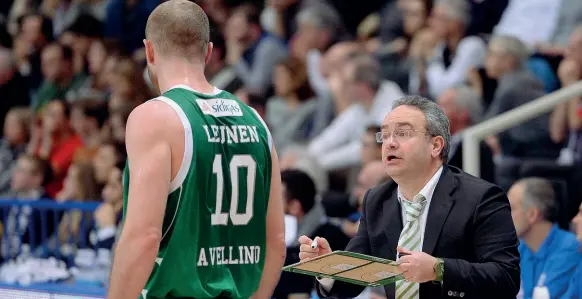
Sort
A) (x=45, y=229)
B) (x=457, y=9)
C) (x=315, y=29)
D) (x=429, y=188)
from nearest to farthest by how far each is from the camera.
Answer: (x=429, y=188) → (x=45, y=229) → (x=457, y=9) → (x=315, y=29)

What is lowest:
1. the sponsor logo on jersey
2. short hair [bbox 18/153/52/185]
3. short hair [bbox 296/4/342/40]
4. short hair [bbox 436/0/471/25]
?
the sponsor logo on jersey

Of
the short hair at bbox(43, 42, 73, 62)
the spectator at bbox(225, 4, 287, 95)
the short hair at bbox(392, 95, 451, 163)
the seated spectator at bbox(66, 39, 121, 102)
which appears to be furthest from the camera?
the short hair at bbox(43, 42, 73, 62)

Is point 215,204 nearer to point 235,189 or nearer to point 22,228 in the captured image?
point 235,189

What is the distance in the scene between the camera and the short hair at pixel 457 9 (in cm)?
975

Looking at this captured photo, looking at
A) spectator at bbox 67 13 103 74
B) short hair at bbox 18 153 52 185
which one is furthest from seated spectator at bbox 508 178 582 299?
spectator at bbox 67 13 103 74

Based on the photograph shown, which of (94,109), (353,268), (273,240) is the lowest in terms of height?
(353,268)

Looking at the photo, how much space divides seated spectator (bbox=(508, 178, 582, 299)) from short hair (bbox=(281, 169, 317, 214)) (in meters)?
1.43

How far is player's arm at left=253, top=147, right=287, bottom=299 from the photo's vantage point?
399 centimetres

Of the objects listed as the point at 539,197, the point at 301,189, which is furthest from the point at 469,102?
the point at 539,197

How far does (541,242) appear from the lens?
6484 millimetres

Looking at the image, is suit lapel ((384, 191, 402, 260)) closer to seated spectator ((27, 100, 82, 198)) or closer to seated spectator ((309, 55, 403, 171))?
seated spectator ((309, 55, 403, 171))

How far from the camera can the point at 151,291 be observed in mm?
3676

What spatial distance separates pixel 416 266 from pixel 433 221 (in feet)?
1.55

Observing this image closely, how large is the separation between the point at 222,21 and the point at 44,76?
2399mm
